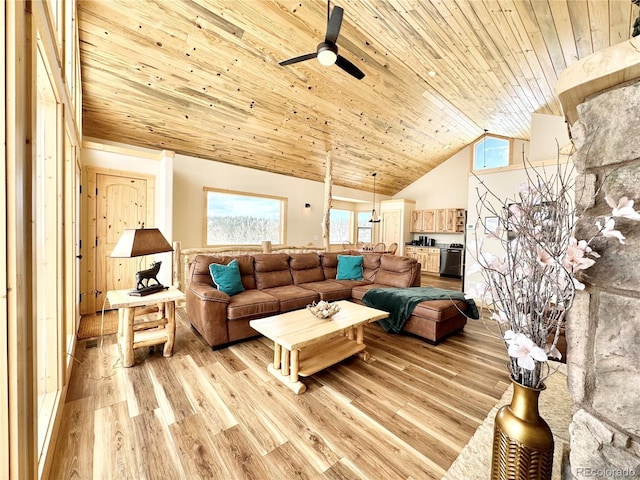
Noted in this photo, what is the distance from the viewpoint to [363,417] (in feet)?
6.09

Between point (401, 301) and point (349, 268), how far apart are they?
140 cm

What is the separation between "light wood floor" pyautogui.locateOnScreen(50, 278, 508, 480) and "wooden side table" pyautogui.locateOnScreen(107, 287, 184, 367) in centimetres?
16

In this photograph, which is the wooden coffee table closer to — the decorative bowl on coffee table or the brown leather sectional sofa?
the decorative bowl on coffee table

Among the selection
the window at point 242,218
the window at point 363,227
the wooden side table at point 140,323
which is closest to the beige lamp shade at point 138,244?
the wooden side table at point 140,323

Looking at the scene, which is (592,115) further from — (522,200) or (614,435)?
(614,435)

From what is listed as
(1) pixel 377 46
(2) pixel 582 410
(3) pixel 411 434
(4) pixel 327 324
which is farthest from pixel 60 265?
(1) pixel 377 46

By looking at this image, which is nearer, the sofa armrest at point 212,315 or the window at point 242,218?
the sofa armrest at point 212,315

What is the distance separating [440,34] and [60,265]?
452 centimetres

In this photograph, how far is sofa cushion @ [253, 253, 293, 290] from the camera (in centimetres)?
389

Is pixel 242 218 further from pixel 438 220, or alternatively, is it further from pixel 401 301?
pixel 438 220

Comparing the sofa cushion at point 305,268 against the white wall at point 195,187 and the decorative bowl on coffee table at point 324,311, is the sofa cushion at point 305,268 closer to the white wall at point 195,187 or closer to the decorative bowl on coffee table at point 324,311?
the decorative bowl on coffee table at point 324,311

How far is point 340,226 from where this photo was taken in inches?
368

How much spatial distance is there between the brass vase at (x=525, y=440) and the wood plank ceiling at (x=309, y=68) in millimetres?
3411

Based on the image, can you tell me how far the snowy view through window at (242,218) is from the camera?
5684 millimetres
